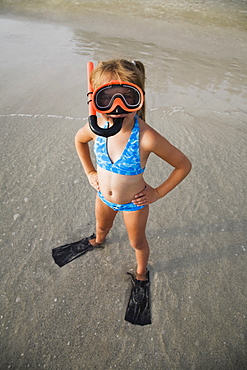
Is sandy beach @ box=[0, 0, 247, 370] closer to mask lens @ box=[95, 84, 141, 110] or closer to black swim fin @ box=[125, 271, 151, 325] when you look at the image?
black swim fin @ box=[125, 271, 151, 325]

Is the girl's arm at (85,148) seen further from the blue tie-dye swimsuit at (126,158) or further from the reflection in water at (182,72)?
the reflection in water at (182,72)

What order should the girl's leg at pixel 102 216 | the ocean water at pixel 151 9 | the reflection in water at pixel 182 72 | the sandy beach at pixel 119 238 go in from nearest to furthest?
1. the sandy beach at pixel 119 238
2. the girl's leg at pixel 102 216
3. the reflection in water at pixel 182 72
4. the ocean water at pixel 151 9

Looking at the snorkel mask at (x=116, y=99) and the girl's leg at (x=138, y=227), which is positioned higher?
the snorkel mask at (x=116, y=99)

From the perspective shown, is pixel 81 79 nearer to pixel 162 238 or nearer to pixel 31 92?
pixel 31 92

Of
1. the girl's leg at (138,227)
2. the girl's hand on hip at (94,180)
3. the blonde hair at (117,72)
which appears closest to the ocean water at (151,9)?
the girl's hand on hip at (94,180)

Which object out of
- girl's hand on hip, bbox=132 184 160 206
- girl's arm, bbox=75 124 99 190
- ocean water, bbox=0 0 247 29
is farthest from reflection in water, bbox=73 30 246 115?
ocean water, bbox=0 0 247 29

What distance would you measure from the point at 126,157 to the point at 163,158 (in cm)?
26

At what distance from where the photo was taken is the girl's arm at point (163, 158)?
1.57 m

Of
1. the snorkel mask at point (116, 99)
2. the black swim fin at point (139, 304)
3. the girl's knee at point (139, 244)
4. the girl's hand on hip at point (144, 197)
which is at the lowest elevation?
the black swim fin at point (139, 304)

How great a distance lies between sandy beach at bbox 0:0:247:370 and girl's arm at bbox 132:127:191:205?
95 cm

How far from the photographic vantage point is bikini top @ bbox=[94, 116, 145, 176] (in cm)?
158

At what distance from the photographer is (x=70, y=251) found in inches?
97.7

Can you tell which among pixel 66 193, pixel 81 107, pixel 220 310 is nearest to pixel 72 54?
pixel 81 107

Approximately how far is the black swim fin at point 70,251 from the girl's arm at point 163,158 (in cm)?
101
